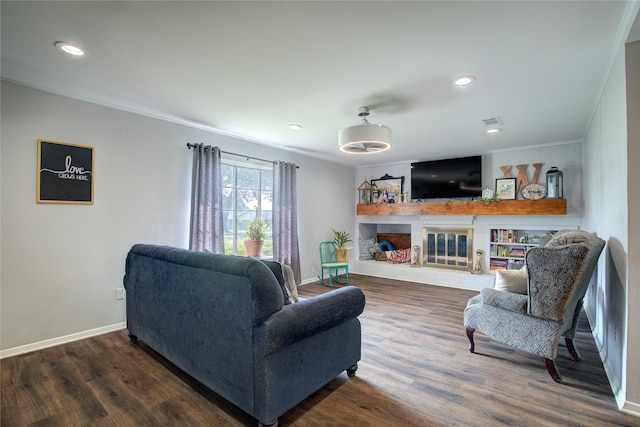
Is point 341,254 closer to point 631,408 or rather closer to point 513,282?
point 513,282

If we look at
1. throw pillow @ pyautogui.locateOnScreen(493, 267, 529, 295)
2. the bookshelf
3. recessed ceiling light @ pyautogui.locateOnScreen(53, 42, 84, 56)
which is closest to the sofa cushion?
throw pillow @ pyautogui.locateOnScreen(493, 267, 529, 295)

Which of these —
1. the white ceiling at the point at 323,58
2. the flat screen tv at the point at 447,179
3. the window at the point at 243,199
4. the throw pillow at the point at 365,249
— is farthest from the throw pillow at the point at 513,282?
the throw pillow at the point at 365,249

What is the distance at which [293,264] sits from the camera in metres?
5.11

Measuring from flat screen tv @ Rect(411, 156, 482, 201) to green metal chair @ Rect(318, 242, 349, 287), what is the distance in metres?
1.90

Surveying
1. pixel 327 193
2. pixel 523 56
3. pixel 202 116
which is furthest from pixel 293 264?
pixel 523 56

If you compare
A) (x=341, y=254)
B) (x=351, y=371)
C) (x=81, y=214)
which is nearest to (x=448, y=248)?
(x=341, y=254)

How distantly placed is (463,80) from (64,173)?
3.74 meters

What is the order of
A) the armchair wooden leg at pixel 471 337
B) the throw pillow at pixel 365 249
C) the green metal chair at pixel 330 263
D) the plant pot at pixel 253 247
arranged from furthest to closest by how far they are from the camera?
the throw pillow at pixel 365 249
the green metal chair at pixel 330 263
the plant pot at pixel 253 247
the armchair wooden leg at pixel 471 337

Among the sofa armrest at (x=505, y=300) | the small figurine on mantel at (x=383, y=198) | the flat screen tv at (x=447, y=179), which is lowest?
the sofa armrest at (x=505, y=300)

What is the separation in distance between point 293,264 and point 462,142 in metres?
3.29

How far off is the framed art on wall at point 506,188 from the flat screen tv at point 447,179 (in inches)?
11.2

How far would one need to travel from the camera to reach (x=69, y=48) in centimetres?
213

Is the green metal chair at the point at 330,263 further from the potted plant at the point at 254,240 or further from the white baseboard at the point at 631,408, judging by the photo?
the white baseboard at the point at 631,408

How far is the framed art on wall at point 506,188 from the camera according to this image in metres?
5.05
